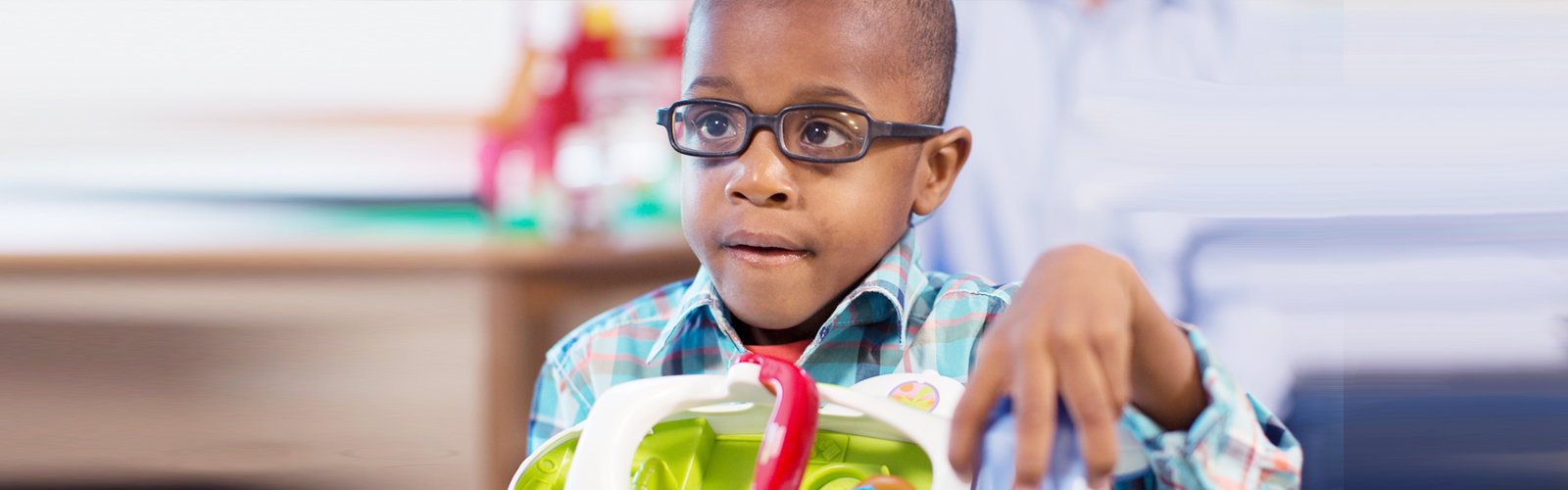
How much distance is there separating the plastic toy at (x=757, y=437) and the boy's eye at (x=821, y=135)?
142mm

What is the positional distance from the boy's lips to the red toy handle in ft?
0.50

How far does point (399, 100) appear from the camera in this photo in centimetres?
165

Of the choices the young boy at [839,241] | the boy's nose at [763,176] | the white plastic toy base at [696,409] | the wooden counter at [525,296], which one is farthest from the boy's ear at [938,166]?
the wooden counter at [525,296]

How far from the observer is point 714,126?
1.88 ft

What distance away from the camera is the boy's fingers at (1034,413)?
0.33 meters

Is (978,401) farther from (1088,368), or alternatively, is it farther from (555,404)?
(555,404)

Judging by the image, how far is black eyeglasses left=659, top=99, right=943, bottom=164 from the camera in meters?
0.54

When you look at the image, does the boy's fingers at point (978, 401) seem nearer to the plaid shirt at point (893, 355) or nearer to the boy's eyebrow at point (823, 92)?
the plaid shirt at point (893, 355)

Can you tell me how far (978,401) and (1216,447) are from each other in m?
0.14

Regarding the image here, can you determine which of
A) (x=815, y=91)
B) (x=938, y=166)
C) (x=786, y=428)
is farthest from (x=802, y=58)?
(x=786, y=428)

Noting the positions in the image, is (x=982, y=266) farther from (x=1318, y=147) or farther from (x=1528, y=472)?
(x=1528, y=472)

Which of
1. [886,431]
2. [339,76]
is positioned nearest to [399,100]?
[339,76]

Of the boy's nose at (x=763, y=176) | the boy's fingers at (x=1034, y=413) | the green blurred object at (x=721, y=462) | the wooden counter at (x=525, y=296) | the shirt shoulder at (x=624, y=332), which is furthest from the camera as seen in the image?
the wooden counter at (x=525, y=296)

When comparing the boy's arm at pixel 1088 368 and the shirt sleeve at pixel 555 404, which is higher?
the boy's arm at pixel 1088 368
